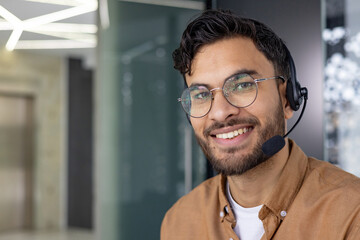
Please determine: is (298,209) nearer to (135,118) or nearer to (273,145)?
(273,145)

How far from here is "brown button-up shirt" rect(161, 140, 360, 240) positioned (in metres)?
1.10

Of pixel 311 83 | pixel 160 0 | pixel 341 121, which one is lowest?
pixel 341 121

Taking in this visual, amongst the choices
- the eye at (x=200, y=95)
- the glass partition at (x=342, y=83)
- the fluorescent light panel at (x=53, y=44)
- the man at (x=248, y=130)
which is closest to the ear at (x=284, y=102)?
the man at (x=248, y=130)

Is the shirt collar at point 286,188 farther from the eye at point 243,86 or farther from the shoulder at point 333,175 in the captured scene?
the eye at point 243,86

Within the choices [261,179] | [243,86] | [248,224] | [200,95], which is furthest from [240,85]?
[248,224]

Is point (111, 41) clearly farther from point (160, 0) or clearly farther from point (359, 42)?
point (359, 42)

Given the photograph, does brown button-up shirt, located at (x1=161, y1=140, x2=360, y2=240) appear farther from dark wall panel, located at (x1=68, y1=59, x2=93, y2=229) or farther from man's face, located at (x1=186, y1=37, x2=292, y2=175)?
dark wall panel, located at (x1=68, y1=59, x2=93, y2=229)

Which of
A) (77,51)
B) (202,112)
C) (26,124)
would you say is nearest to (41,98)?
(26,124)

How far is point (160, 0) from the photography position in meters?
3.20

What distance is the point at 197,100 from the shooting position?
130cm

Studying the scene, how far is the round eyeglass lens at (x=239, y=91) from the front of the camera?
123cm

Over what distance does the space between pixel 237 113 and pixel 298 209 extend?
0.30m

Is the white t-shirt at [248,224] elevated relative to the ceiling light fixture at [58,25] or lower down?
lower down

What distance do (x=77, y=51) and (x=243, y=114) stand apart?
6432 millimetres
